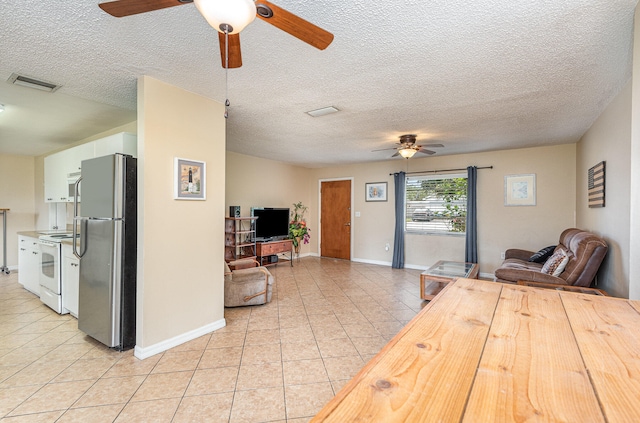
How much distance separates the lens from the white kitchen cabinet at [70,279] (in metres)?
3.12

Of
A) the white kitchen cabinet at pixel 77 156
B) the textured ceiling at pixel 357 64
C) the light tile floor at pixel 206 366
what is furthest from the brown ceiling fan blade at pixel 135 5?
the white kitchen cabinet at pixel 77 156

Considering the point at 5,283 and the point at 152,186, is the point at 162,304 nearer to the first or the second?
the point at 152,186

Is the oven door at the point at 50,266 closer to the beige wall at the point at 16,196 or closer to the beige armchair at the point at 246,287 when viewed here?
the beige armchair at the point at 246,287

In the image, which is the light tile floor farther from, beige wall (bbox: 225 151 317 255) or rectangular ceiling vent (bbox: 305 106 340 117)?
beige wall (bbox: 225 151 317 255)

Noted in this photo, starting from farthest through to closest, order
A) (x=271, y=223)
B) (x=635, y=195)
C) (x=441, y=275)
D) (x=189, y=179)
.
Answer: (x=271, y=223), (x=441, y=275), (x=189, y=179), (x=635, y=195)

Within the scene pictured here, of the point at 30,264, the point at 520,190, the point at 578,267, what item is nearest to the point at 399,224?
the point at 520,190

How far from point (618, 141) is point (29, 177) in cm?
923

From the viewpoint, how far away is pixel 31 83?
2537 millimetres

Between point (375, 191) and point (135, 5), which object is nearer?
point (135, 5)

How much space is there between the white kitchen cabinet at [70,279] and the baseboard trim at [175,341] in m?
1.23

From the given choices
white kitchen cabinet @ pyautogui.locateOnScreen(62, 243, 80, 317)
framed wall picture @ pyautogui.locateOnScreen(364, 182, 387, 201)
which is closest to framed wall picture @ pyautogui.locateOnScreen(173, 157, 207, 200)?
white kitchen cabinet @ pyautogui.locateOnScreen(62, 243, 80, 317)

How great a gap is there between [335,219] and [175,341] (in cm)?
495

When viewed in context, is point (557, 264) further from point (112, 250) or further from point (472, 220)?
point (112, 250)

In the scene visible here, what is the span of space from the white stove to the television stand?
2908 mm
